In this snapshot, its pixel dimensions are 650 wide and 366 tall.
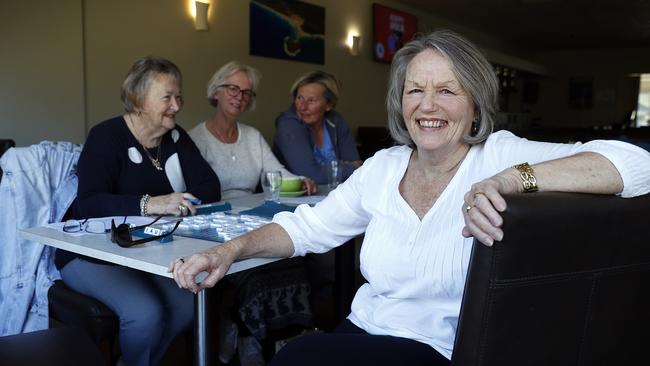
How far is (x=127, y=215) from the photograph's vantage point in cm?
195

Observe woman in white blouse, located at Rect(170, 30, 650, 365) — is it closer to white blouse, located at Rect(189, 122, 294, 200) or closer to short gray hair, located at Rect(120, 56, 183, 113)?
short gray hair, located at Rect(120, 56, 183, 113)

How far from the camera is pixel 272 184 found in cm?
228

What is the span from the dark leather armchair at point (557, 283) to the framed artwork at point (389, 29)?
690 cm

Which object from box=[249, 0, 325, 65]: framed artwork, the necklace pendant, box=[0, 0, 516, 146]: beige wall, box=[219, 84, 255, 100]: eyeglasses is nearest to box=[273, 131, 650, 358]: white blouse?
the necklace pendant

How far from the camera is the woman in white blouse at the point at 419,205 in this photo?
3.75 ft

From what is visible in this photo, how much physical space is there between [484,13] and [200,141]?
7.20m

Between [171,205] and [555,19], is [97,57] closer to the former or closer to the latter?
[171,205]

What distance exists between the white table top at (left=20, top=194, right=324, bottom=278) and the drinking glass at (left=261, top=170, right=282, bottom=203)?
2.26 feet

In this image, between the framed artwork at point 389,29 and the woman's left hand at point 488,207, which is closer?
the woman's left hand at point 488,207

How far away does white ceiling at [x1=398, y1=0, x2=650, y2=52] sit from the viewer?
8.13 m

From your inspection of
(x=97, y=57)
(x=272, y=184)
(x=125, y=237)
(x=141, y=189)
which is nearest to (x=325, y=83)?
(x=272, y=184)

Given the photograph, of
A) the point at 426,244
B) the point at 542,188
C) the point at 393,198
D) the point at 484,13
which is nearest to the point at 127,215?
the point at 393,198

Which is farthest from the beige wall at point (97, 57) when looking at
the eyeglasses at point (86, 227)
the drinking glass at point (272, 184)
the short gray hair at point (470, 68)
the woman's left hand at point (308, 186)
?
the short gray hair at point (470, 68)

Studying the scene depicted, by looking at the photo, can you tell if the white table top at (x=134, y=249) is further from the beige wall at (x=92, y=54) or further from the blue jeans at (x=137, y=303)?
the beige wall at (x=92, y=54)
